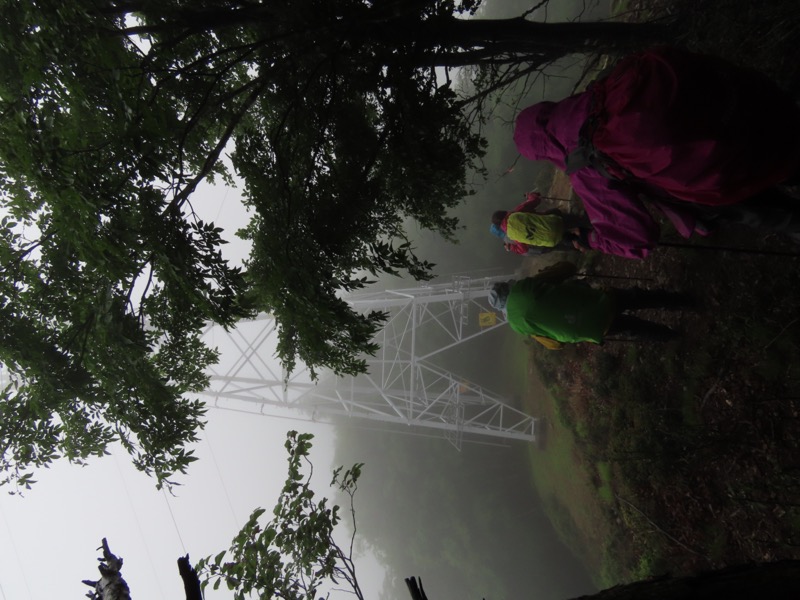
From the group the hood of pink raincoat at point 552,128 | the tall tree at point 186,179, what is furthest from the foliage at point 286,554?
the hood of pink raincoat at point 552,128

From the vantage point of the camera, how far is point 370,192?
3.63 metres

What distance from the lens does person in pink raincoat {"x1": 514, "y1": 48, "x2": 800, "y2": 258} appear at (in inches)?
72.5

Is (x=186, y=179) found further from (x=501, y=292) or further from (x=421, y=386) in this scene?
(x=421, y=386)

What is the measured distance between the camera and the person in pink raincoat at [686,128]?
6.04 feet

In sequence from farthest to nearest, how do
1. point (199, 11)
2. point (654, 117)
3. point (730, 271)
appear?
1. point (730, 271)
2. point (199, 11)
3. point (654, 117)

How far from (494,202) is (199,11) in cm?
1307

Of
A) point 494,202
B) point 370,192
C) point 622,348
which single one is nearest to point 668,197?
point 370,192

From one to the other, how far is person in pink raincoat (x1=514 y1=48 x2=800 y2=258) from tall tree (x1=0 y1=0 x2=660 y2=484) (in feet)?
5.04

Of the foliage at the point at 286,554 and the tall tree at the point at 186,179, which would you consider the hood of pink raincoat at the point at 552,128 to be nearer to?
the tall tree at the point at 186,179

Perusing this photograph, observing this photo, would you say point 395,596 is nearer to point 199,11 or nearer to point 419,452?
point 419,452

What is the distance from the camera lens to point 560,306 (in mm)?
3441

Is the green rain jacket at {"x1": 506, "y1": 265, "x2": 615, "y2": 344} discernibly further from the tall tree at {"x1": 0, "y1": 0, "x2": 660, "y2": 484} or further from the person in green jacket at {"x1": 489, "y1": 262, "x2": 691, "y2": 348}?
the tall tree at {"x1": 0, "y1": 0, "x2": 660, "y2": 484}

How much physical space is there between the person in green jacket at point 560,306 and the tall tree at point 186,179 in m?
0.88

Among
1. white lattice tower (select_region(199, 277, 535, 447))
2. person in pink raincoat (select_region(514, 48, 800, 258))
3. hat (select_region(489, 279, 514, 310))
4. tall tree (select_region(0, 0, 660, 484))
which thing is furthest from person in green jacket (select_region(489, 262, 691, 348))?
white lattice tower (select_region(199, 277, 535, 447))
